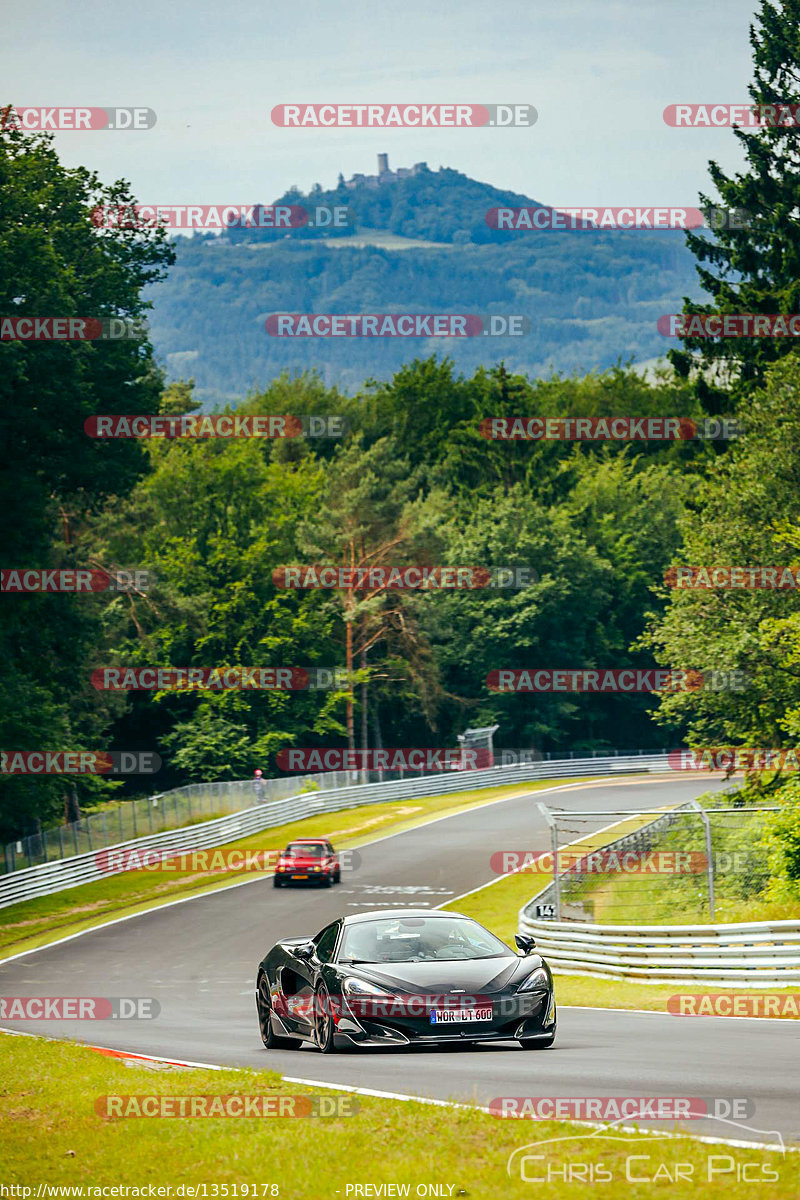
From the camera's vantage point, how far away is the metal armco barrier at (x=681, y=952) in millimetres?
17906

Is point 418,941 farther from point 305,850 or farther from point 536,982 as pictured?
point 305,850

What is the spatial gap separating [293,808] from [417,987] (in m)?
46.8

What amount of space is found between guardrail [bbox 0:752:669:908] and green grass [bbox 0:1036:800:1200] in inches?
1265

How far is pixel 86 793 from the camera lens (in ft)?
187

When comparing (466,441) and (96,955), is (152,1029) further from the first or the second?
(466,441)

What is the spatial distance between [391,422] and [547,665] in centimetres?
2744

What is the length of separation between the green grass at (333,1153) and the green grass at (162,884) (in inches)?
996

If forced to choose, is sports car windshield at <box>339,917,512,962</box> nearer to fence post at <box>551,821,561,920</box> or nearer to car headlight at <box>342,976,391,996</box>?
→ car headlight at <box>342,976,391,996</box>

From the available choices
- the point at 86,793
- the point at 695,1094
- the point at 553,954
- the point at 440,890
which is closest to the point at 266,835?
the point at 86,793

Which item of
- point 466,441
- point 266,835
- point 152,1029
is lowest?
point 266,835

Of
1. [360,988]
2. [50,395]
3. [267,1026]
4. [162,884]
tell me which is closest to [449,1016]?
[360,988]

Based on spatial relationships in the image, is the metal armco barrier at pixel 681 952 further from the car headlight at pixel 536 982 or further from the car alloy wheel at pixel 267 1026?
the car alloy wheel at pixel 267 1026

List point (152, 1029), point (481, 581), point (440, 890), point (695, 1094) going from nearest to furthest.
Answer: point (695, 1094), point (152, 1029), point (440, 890), point (481, 581)

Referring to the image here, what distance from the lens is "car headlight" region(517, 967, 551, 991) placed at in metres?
11.8
